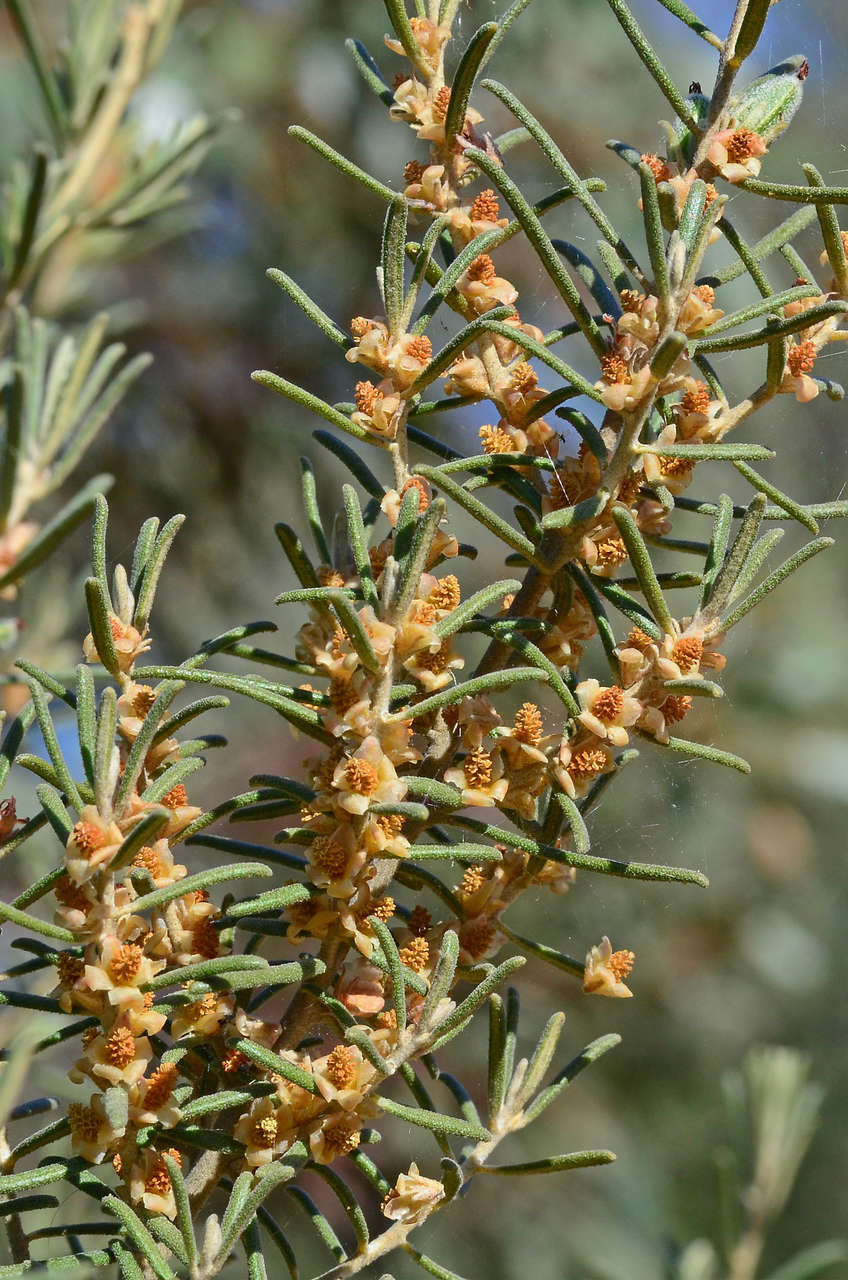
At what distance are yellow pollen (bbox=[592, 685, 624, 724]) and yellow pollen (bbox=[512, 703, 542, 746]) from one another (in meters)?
0.02

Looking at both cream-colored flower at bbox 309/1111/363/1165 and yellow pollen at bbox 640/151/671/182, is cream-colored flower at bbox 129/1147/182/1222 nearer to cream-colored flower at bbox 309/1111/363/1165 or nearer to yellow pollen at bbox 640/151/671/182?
cream-colored flower at bbox 309/1111/363/1165

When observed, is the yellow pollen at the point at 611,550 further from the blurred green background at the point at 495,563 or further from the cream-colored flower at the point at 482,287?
the blurred green background at the point at 495,563

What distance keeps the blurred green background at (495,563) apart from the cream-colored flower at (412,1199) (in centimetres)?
104

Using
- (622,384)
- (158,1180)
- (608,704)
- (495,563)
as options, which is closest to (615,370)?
(622,384)

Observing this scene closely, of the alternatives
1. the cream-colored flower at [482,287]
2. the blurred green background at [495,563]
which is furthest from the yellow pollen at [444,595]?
the blurred green background at [495,563]

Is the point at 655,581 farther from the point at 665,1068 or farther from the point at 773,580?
the point at 665,1068

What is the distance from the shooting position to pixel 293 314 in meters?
1.67

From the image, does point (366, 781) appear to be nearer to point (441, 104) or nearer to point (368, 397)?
point (368, 397)

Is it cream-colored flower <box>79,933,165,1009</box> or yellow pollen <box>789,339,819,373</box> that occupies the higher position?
yellow pollen <box>789,339,819,373</box>

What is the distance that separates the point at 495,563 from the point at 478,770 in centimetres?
132

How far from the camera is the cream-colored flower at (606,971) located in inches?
18.4

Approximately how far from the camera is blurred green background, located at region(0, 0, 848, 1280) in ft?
5.34

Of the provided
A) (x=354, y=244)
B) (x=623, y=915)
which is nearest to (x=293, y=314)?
(x=354, y=244)

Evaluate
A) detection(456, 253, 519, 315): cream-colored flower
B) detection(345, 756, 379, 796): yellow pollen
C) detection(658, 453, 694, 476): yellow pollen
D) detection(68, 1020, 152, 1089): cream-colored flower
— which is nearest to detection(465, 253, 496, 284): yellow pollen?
detection(456, 253, 519, 315): cream-colored flower
